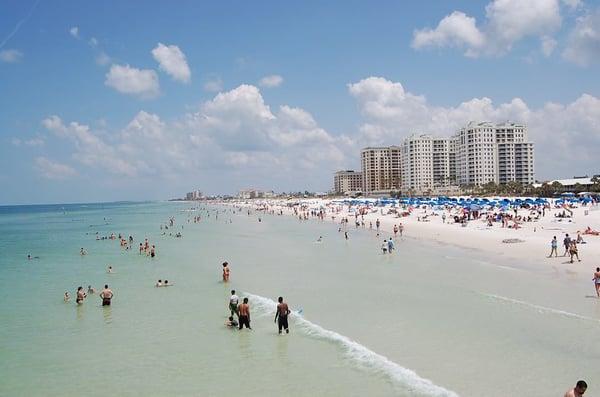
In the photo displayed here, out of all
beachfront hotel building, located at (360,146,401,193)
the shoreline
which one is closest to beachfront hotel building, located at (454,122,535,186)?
beachfront hotel building, located at (360,146,401,193)

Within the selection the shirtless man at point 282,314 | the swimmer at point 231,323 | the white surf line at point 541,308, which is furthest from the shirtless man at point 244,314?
the white surf line at point 541,308

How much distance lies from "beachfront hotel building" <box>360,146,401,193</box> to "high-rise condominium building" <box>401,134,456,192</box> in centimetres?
1920

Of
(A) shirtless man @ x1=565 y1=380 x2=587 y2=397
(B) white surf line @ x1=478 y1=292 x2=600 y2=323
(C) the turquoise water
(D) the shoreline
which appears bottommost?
(C) the turquoise water

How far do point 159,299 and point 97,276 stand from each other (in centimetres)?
893

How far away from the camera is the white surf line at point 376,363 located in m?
9.45

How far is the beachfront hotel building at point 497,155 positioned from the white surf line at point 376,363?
447 ft

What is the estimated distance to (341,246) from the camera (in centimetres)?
3788

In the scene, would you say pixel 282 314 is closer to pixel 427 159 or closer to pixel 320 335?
pixel 320 335

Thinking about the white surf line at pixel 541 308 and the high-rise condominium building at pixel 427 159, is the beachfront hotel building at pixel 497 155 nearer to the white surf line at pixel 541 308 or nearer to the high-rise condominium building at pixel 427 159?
the high-rise condominium building at pixel 427 159

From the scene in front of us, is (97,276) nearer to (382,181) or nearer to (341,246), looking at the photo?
(341,246)

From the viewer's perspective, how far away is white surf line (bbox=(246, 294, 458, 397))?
372 inches

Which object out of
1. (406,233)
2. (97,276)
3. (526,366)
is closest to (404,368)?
(526,366)

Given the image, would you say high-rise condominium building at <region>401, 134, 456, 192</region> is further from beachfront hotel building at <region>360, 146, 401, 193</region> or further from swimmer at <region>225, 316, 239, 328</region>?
swimmer at <region>225, 316, 239, 328</region>

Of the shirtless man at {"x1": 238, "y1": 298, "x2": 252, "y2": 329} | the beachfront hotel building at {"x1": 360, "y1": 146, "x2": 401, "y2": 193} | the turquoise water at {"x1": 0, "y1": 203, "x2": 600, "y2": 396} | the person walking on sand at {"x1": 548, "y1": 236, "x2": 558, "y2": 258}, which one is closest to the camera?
the turquoise water at {"x1": 0, "y1": 203, "x2": 600, "y2": 396}
